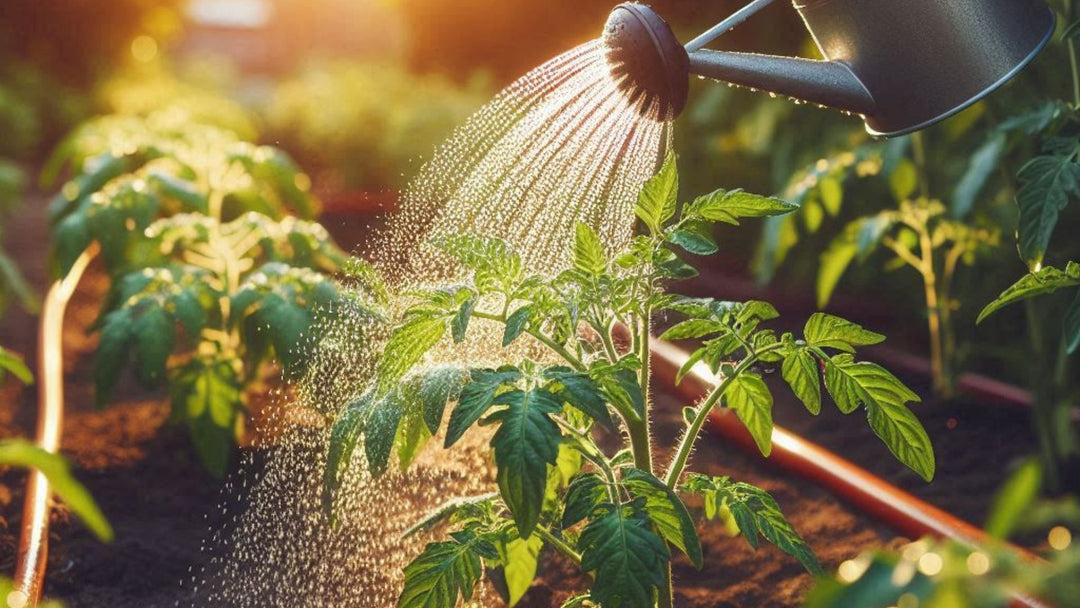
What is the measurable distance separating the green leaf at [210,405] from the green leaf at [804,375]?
1.11 meters

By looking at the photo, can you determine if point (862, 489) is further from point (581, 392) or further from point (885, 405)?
point (581, 392)

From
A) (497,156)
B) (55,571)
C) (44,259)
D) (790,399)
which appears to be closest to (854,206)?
(790,399)

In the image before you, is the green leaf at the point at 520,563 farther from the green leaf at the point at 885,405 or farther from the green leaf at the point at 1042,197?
the green leaf at the point at 1042,197

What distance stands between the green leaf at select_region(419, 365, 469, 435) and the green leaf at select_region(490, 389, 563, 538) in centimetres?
10

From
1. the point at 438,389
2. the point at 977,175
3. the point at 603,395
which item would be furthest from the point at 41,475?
the point at 977,175

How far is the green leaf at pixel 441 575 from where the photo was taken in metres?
1.10

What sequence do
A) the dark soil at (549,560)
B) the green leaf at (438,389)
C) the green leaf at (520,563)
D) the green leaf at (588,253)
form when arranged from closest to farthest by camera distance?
1. the green leaf at (438,389)
2. the green leaf at (588,253)
3. the green leaf at (520,563)
4. the dark soil at (549,560)

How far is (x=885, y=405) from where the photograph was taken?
3.68ft

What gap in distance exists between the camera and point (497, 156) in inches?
98.3

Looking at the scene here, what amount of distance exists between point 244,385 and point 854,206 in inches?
78.4

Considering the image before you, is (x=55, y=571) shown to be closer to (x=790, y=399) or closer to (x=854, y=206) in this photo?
(x=790, y=399)

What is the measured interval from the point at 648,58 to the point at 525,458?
419 millimetres

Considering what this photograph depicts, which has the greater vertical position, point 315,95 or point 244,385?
point 315,95

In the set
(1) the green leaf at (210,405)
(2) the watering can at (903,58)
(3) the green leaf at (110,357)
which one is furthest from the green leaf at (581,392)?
(3) the green leaf at (110,357)
